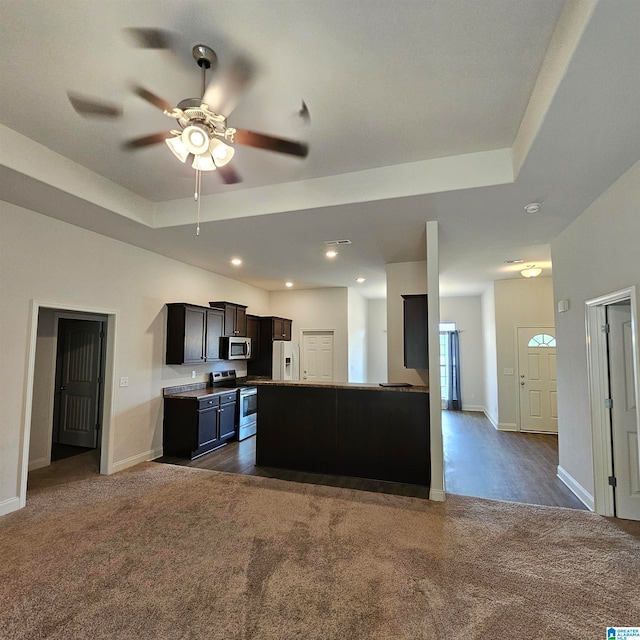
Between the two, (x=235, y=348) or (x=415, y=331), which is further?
(x=235, y=348)

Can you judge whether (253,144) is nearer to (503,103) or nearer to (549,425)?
(503,103)

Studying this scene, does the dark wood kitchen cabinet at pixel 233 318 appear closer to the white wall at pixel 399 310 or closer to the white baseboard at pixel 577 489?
the white wall at pixel 399 310

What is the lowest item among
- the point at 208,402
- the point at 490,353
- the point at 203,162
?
the point at 208,402

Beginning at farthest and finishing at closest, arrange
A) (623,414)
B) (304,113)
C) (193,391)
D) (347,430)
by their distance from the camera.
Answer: (193,391), (347,430), (623,414), (304,113)

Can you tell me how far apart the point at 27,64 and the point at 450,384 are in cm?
882

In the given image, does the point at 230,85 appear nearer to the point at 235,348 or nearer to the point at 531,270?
the point at 235,348

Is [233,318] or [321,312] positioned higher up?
[321,312]

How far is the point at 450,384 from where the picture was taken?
8664 millimetres

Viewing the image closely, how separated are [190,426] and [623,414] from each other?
502cm

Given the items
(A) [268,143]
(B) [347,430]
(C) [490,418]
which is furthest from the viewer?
(C) [490,418]

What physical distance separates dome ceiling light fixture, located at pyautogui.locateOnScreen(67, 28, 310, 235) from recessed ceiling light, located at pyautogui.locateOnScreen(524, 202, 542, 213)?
2.34m

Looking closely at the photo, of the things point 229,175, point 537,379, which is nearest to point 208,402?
point 229,175

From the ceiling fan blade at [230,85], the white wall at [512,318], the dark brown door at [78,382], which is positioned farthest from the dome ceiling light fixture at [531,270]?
the dark brown door at [78,382]

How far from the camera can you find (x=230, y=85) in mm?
2232
